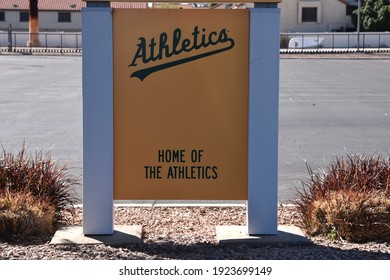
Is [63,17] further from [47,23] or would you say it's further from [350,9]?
[350,9]

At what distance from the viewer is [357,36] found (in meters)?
66.1

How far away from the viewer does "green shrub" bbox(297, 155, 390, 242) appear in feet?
24.4

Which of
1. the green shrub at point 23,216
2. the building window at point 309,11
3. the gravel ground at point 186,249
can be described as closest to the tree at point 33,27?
the building window at point 309,11

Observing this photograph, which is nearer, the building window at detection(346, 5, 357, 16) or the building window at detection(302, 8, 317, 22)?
the building window at detection(302, 8, 317, 22)

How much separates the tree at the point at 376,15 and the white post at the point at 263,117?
6993cm

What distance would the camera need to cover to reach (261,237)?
A: 7496 mm

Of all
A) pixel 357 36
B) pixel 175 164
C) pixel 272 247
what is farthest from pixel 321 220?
pixel 357 36

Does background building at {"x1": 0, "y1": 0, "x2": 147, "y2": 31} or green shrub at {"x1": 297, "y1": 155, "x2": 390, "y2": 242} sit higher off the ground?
background building at {"x1": 0, "y1": 0, "x2": 147, "y2": 31}

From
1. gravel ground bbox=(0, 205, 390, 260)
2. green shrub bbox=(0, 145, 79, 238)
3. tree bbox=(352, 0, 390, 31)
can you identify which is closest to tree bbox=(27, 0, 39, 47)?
tree bbox=(352, 0, 390, 31)

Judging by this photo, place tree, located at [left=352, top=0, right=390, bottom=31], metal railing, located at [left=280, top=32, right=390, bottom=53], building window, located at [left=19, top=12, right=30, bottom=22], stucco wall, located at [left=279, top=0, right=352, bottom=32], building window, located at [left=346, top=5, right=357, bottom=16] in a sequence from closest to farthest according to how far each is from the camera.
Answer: metal railing, located at [left=280, top=32, right=390, bottom=53], tree, located at [left=352, top=0, right=390, bottom=31], stucco wall, located at [left=279, top=0, right=352, bottom=32], building window, located at [left=346, top=5, right=357, bottom=16], building window, located at [left=19, top=12, right=30, bottom=22]

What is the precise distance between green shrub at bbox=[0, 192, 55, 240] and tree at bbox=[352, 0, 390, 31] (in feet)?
231

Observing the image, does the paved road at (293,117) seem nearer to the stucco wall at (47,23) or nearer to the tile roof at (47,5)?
the tile roof at (47,5)

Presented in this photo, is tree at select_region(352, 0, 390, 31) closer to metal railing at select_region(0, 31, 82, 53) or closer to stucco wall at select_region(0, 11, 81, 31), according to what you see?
metal railing at select_region(0, 31, 82, 53)

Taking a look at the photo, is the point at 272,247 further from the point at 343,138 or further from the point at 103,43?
the point at 343,138
